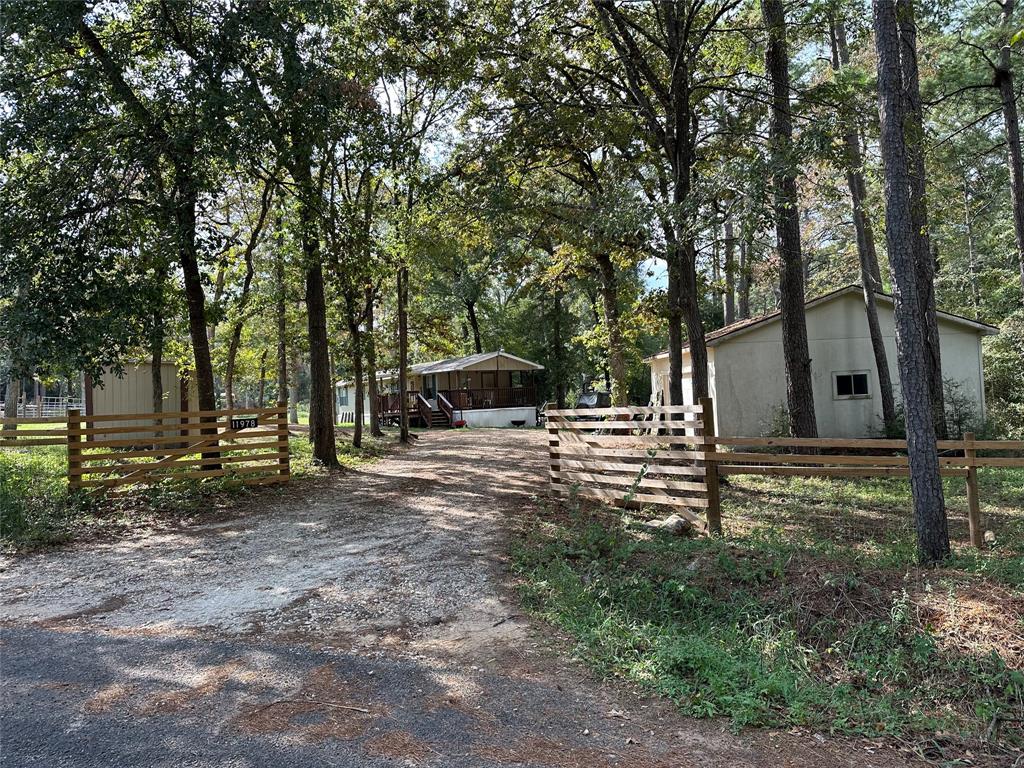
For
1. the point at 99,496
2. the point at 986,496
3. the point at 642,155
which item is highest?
the point at 642,155

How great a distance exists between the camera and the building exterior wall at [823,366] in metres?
16.6

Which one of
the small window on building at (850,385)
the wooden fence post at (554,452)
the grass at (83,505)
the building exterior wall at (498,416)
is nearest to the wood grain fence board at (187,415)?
the grass at (83,505)

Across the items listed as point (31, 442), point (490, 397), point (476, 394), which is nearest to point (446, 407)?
point (476, 394)

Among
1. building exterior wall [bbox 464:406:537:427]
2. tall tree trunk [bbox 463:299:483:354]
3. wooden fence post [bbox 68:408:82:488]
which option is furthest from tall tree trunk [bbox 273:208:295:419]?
tall tree trunk [bbox 463:299:483:354]

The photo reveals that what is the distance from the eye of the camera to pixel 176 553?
21.6 feet

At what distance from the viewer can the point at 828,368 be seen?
54.9 feet

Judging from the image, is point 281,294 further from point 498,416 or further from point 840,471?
point 498,416

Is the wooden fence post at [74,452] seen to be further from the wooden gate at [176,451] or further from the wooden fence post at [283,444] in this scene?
the wooden fence post at [283,444]

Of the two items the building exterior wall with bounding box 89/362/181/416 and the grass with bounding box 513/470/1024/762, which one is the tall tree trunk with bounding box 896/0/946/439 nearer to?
the grass with bounding box 513/470/1024/762

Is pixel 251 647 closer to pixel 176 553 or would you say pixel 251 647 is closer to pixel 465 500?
pixel 176 553

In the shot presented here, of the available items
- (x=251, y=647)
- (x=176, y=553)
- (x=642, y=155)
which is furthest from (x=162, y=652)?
(x=642, y=155)

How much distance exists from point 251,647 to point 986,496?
10.2 meters

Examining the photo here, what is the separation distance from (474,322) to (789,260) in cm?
2904

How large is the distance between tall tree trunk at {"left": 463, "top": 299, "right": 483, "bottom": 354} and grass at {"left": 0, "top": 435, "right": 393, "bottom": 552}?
93.7 feet
